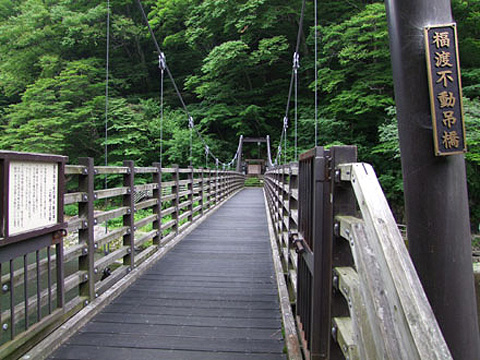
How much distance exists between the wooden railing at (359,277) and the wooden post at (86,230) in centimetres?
151

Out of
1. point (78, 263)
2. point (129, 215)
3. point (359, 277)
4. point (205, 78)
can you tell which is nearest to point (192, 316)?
point (78, 263)

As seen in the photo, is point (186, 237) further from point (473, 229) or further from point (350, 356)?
point (473, 229)

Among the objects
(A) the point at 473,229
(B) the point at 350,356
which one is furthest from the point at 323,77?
(B) the point at 350,356

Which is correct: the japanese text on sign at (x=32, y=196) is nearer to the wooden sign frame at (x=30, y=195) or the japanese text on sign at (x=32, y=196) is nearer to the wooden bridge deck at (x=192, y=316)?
the wooden sign frame at (x=30, y=195)

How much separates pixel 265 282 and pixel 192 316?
2.94ft

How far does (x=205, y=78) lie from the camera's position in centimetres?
1920

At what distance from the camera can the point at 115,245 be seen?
9938 millimetres

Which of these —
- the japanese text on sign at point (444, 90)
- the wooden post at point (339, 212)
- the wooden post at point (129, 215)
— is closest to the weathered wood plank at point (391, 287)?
the wooden post at point (339, 212)

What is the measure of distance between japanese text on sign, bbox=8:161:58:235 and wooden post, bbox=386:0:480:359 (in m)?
1.69

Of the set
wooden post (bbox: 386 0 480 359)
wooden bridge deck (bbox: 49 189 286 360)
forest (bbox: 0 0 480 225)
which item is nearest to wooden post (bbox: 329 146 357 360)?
wooden post (bbox: 386 0 480 359)

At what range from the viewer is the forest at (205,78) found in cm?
1159

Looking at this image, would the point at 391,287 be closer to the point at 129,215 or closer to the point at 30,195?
the point at 30,195

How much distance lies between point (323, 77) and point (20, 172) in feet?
41.9

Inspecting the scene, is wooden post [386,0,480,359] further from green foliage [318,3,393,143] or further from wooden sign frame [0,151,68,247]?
green foliage [318,3,393,143]
